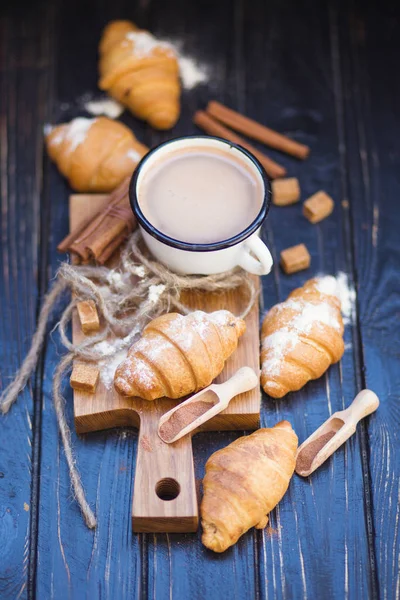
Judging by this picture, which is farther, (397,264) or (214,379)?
(397,264)

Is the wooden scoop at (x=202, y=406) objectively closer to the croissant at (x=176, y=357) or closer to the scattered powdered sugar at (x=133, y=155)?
the croissant at (x=176, y=357)

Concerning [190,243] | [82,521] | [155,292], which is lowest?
[82,521]

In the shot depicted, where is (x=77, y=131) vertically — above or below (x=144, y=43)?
below

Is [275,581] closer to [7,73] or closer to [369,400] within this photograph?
[369,400]

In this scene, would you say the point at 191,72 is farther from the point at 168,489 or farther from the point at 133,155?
the point at 168,489

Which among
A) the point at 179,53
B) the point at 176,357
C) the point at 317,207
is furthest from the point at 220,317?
the point at 179,53

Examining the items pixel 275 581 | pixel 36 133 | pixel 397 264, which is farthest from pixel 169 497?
pixel 36 133

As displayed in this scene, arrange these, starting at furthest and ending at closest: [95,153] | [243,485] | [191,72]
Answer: [191,72] < [95,153] < [243,485]
